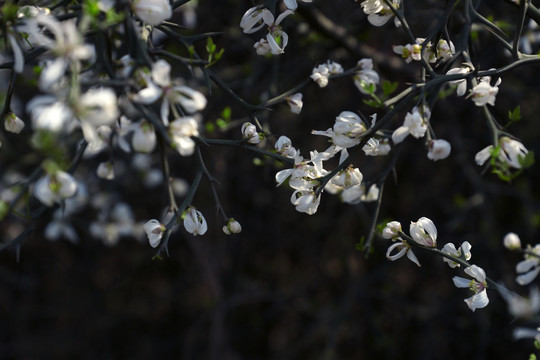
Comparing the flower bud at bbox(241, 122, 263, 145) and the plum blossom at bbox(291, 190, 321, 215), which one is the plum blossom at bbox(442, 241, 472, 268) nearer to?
the plum blossom at bbox(291, 190, 321, 215)

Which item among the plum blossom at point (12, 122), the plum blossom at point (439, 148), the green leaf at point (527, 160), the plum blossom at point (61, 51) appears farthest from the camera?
the plum blossom at point (12, 122)

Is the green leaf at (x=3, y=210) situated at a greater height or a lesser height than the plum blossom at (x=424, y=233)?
greater

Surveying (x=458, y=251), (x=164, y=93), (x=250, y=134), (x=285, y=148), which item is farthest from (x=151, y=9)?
(x=458, y=251)

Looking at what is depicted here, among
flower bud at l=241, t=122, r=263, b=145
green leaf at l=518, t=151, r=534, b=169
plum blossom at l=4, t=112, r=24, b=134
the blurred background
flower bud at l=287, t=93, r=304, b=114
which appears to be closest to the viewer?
green leaf at l=518, t=151, r=534, b=169

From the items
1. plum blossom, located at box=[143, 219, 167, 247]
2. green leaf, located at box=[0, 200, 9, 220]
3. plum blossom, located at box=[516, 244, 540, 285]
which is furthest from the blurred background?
green leaf, located at box=[0, 200, 9, 220]

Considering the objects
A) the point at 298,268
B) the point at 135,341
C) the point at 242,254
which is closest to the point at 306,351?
the point at 298,268

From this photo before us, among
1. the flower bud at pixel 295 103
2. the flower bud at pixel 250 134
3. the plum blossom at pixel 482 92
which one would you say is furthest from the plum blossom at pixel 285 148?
the plum blossom at pixel 482 92

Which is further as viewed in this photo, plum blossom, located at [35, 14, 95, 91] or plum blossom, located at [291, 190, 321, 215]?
plum blossom, located at [291, 190, 321, 215]

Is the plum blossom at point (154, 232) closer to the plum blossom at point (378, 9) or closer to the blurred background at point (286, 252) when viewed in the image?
the plum blossom at point (378, 9)
